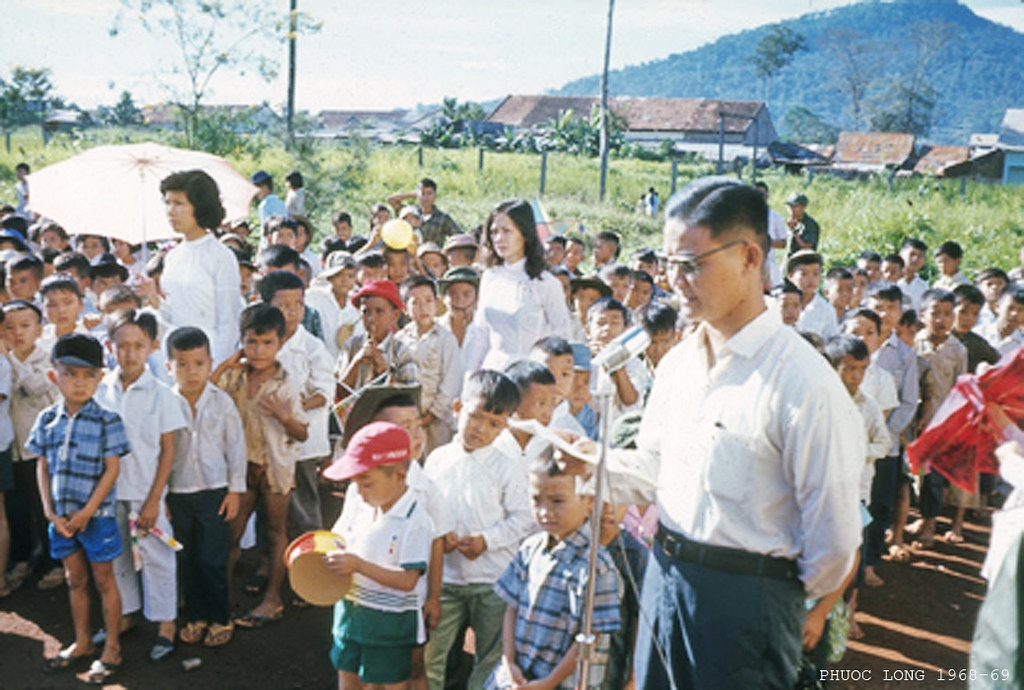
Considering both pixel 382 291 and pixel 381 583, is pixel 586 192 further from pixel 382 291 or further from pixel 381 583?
pixel 381 583

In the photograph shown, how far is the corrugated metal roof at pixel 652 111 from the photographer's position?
59.4 m

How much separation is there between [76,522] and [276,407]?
987 millimetres

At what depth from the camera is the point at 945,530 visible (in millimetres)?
A: 6273

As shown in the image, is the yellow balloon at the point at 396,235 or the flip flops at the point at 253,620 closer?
the flip flops at the point at 253,620

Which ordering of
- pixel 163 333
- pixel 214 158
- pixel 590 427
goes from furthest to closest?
pixel 214 158, pixel 163 333, pixel 590 427

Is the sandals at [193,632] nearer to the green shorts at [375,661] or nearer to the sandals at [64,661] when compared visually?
the sandals at [64,661]

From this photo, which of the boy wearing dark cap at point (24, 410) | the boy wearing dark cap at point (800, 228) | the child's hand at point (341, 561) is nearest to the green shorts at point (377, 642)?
the child's hand at point (341, 561)

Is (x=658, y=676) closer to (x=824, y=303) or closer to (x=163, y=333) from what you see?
(x=163, y=333)

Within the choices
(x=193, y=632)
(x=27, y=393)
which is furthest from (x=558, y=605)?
(x=27, y=393)

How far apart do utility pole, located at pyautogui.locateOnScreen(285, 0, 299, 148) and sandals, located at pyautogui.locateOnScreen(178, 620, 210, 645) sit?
12.5 meters

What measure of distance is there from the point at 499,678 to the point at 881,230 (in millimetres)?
12881

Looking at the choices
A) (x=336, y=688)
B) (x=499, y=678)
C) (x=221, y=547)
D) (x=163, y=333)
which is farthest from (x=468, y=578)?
(x=163, y=333)

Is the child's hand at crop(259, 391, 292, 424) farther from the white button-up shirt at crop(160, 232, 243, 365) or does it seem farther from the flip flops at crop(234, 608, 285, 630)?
the flip flops at crop(234, 608, 285, 630)

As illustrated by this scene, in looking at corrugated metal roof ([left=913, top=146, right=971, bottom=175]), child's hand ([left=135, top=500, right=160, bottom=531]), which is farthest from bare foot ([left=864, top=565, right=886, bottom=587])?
corrugated metal roof ([left=913, top=146, right=971, bottom=175])
